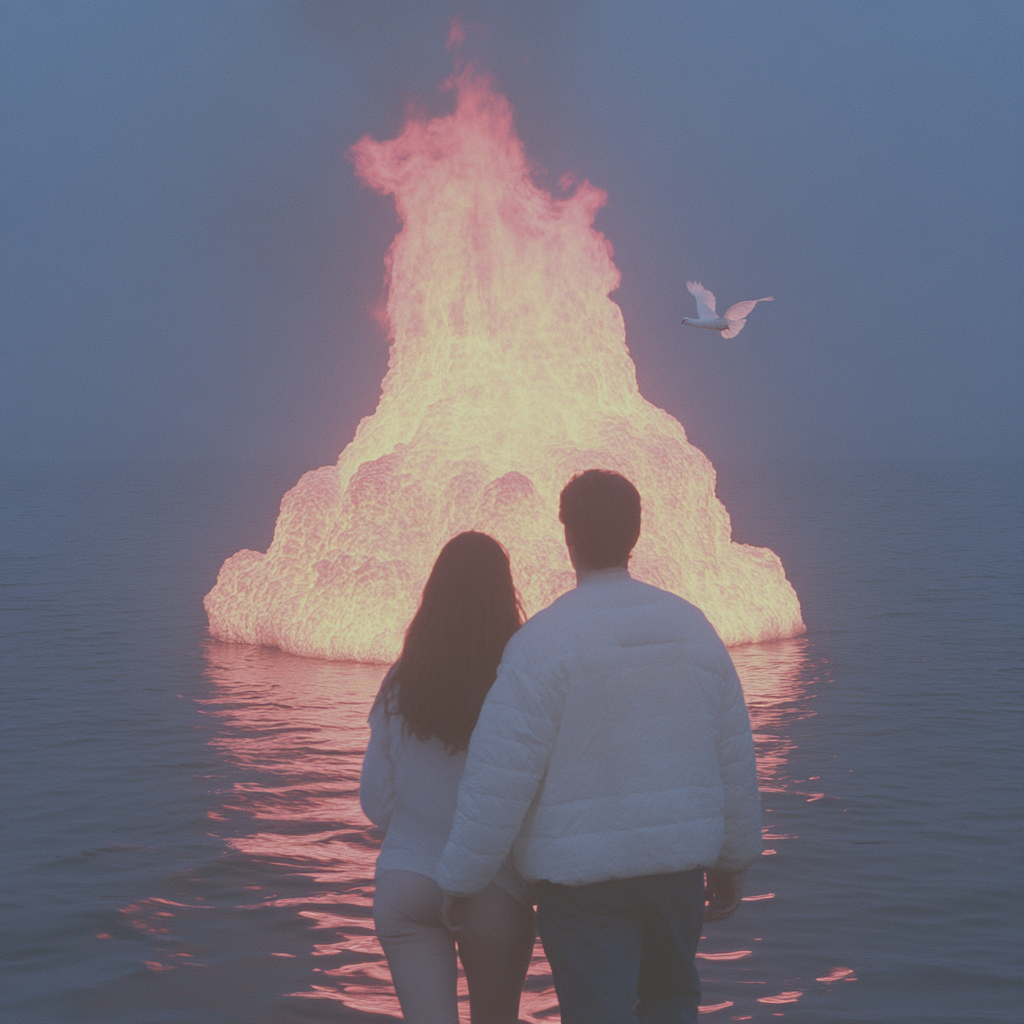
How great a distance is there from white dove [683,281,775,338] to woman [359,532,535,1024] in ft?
31.1

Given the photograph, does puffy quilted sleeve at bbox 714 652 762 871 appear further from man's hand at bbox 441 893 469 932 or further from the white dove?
the white dove

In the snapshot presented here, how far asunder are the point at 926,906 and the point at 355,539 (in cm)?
1292

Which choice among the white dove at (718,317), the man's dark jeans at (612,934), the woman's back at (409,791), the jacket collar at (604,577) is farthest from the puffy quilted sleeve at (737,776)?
the white dove at (718,317)

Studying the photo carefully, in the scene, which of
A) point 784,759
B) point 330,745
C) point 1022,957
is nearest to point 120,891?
point 330,745

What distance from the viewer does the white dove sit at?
13742mm

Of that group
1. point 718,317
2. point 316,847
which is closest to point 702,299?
point 718,317

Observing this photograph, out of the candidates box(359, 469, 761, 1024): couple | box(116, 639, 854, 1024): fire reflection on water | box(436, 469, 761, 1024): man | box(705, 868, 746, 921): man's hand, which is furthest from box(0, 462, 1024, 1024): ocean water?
box(436, 469, 761, 1024): man

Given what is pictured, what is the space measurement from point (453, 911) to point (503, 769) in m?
0.65

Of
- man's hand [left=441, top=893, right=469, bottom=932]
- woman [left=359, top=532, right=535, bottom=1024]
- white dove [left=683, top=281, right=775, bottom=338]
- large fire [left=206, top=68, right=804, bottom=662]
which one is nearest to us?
man's hand [left=441, top=893, right=469, bottom=932]

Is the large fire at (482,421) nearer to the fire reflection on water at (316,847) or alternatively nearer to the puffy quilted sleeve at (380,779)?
the fire reflection on water at (316,847)

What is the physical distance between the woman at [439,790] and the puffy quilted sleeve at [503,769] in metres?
0.32

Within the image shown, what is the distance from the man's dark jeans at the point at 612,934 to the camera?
3.95 metres

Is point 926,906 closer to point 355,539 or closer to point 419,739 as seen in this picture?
point 419,739

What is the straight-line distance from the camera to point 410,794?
14.4 feet
